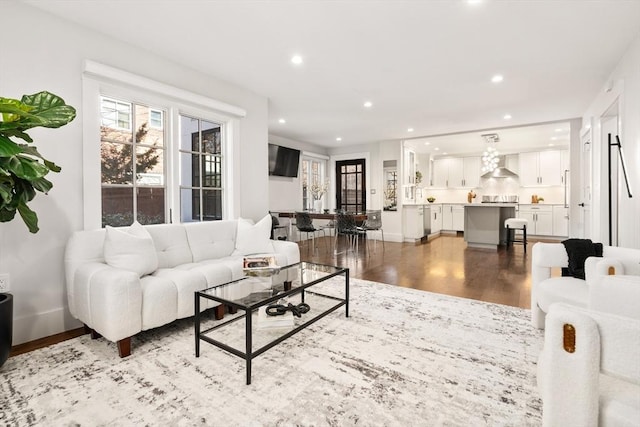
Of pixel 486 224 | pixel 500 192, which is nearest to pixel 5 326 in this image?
pixel 486 224

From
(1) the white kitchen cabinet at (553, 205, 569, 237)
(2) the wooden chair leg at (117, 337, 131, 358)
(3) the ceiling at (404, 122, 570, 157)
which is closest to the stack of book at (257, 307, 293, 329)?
(2) the wooden chair leg at (117, 337, 131, 358)

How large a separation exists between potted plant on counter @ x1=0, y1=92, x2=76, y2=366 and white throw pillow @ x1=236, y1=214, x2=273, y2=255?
176cm

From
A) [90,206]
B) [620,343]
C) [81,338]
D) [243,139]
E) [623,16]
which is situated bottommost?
[81,338]

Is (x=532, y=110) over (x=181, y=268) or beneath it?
over

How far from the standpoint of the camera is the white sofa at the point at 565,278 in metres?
2.01

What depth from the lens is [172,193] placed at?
3453 mm

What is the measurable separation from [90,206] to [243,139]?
2.00 metres

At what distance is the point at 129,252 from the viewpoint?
7.99 feet

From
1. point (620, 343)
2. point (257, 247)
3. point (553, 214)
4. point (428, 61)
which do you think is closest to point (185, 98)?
point (257, 247)

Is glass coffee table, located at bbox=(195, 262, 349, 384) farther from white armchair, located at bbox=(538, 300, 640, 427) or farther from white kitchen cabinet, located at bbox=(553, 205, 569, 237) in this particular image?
white kitchen cabinet, located at bbox=(553, 205, 569, 237)

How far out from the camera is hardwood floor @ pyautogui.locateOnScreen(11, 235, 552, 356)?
3.51 m

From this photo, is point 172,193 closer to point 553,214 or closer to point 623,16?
point 623,16

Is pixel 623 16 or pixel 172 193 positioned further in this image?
pixel 172 193

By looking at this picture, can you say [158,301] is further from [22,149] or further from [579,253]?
[579,253]
